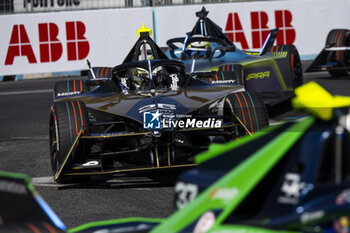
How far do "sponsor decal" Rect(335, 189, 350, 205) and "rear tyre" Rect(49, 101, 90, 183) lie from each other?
4217 mm

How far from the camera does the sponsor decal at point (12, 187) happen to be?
247 cm

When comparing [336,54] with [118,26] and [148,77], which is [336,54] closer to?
[118,26]

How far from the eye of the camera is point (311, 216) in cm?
215

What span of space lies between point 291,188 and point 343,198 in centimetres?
17

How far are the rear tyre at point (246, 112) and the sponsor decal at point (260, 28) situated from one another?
12.3m

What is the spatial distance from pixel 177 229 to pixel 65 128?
3.94 metres

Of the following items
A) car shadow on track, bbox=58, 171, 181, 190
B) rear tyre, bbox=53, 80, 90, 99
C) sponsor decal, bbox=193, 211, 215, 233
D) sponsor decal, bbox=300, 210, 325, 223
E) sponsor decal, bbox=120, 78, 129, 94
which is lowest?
car shadow on track, bbox=58, 171, 181, 190

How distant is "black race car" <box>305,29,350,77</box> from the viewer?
14.4 meters

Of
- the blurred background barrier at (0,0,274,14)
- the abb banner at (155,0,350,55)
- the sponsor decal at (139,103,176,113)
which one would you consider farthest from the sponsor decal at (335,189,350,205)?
the blurred background barrier at (0,0,274,14)

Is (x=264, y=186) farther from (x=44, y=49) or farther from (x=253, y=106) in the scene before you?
(x=44, y=49)

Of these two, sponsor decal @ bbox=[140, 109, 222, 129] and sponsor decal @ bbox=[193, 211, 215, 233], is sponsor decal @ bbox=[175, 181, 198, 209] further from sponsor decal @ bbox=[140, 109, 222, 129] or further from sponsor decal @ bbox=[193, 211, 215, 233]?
sponsor decal @ bbox=[140, 109, 222, 129]

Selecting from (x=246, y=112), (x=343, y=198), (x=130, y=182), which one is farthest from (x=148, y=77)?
(x=343, y=198)

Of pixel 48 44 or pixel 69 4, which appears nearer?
pixel 48 44

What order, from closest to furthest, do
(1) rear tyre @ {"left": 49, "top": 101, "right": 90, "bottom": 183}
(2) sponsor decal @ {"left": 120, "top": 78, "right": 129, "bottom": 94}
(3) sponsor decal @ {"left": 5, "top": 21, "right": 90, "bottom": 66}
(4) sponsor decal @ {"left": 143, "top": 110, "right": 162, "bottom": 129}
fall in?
(4) sponsor decal @ {"left": 143, "top": 110, "right": 162, "bottom": 129} → (1) rear tyre @ {"left": 49, "top": 101, "right": 90, "bottom": 183} → (2) sponsor decal @ {"left": 120, "top": 78, "right": 129, "bottom": 94} → (3) sponsor decal @ {"left": 5, "top": 21, "right": 90, "bottom": 66}
